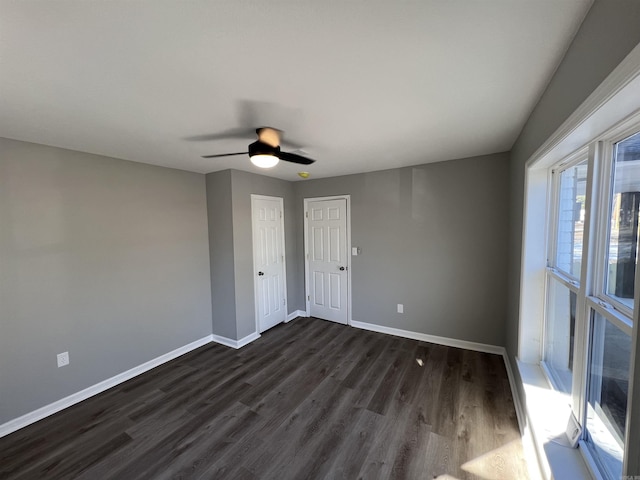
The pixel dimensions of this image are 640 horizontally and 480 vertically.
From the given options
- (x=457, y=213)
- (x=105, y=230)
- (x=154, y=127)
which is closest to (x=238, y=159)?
(x=154, y=127)

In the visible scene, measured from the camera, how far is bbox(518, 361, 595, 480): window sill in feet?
4.03

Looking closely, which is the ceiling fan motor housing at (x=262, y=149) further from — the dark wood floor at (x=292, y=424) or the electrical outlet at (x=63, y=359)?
the electrical outlet at (x=63, y=359)

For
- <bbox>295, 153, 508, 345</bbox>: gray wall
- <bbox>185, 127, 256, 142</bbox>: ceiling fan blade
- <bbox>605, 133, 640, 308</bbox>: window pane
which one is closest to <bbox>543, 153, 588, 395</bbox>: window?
<bbox>605, 133, 640, 308</bbox>: window pane

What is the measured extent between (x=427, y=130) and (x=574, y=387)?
1.96 meters

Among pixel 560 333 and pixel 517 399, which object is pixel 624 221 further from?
pixel 517 399

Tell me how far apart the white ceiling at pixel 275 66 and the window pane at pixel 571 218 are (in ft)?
1.79

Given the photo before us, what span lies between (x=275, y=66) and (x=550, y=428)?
2.49 meters

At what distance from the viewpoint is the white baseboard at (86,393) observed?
6.82 feet

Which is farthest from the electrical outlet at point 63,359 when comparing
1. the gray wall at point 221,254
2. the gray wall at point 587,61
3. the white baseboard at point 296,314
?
the gray wall at point 587,61

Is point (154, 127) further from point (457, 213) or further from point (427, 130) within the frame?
point (457, 213)

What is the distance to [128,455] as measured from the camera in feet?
5.96

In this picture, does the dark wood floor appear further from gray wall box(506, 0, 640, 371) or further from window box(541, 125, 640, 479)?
gray wall box(506, 0, 640, 371)

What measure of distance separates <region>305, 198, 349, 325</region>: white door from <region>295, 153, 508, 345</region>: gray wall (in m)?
0.20

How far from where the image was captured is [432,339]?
3.40 meters
